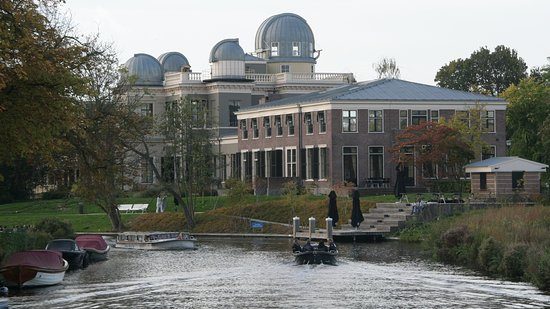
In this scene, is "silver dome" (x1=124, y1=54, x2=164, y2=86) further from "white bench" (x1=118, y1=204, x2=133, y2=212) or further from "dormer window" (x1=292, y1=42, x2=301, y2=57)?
"white bench" (x1=118, y1=204, x2=133, y2=212)

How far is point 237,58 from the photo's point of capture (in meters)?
149

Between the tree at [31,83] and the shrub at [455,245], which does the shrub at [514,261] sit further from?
the tree at [31,83]

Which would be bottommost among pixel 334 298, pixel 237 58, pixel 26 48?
pixel 334 298

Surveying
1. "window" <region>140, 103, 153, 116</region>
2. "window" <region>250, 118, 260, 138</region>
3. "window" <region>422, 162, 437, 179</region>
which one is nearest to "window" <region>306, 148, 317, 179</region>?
"window" <region>422, 162, 437, 179</region>

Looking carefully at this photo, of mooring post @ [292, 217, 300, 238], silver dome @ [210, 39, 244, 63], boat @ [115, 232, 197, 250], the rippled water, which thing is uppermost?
silver dome @ [210, 39, 244, 63]

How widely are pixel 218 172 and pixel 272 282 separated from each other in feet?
258

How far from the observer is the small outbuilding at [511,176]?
93.9m

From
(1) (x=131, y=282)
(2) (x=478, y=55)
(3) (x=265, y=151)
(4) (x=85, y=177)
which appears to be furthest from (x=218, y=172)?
(1) (x=131, y=282)

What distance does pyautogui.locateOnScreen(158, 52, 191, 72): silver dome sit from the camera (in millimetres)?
160750

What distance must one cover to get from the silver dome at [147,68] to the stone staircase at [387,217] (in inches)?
2534

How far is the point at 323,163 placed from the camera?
→ 114 metres

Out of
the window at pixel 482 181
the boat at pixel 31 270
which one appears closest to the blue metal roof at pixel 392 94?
the window at pixel 482 181

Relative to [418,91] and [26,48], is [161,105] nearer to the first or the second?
[418,91]

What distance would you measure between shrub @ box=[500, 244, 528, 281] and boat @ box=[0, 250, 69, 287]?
810 inches
